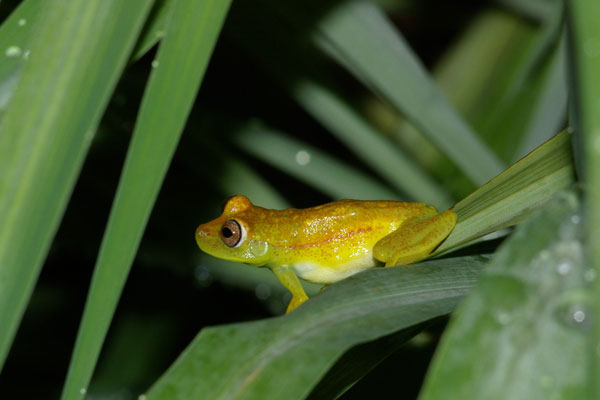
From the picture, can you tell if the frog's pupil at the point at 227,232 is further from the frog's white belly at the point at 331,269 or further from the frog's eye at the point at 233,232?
the frog's white belly at the point at 331,269

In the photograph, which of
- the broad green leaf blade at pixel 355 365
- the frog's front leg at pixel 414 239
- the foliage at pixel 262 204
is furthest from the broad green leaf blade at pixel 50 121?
the frog's front leg at pixel 414 239

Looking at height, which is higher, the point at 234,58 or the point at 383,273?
the point at 234,58

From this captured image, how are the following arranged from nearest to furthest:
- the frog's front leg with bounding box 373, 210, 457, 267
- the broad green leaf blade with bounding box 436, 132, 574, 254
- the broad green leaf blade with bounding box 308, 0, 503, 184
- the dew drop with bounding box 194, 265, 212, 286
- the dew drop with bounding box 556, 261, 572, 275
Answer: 1. the dew drop with bounding box 556, 261, 572, 275
2. the broad green leaf blade with bounding box 436, 132, 574, 254
3. the frog's front leg with bounding box 373, 210, 457, 267
4. the broad green leaf blade with bounding box 308, 0, 503, 184
5. the dew drop with bounding box 194, 265, 212, 286

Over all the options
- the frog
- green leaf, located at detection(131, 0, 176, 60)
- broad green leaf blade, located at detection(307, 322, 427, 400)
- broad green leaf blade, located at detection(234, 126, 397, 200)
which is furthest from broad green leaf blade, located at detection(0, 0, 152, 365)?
broad green leaf blade, located at detection(234, 126, 397, 200)

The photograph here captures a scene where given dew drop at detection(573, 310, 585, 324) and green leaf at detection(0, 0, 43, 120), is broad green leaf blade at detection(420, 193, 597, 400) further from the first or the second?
green leaf at detection(0, 0, 43, 120)

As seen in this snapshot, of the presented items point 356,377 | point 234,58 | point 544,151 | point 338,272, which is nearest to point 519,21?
point 234,58

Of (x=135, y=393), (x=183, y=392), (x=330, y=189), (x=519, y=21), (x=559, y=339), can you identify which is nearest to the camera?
(x=559, y=339)

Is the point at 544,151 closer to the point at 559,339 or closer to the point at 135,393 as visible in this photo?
the point at 559,339
